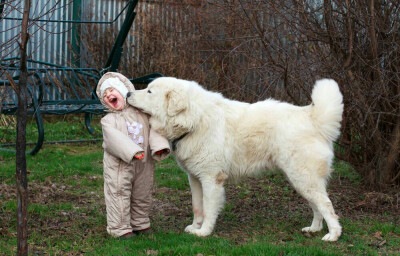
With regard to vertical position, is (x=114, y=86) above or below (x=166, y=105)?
above

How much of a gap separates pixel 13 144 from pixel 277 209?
15.8ft

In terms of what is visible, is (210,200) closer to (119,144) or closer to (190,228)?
(190,228)

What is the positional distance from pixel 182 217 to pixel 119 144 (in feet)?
4.49

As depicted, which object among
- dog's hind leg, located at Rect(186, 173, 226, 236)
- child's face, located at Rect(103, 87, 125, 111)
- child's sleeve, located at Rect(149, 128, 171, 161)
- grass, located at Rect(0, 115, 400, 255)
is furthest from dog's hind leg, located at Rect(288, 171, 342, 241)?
child's face, located at Rect(103, 87, 125, 111)

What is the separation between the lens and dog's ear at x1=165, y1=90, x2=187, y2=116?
4402mm

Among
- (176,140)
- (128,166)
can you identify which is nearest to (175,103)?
(176,140)

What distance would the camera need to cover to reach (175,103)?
14.4 feet

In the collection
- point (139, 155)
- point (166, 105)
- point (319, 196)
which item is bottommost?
point (319, 196)

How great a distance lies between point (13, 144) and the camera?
837cm

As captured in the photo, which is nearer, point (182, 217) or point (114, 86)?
point (114, 86)

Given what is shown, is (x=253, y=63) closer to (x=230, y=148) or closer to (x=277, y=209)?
(x=277, y=209)

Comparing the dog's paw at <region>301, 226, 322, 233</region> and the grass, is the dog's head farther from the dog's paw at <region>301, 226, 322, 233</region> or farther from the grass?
the dog's paw at <region>301, 226, 322, 233</region>

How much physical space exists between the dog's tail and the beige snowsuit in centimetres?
134

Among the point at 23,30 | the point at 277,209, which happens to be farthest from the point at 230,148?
the point at 23,30
